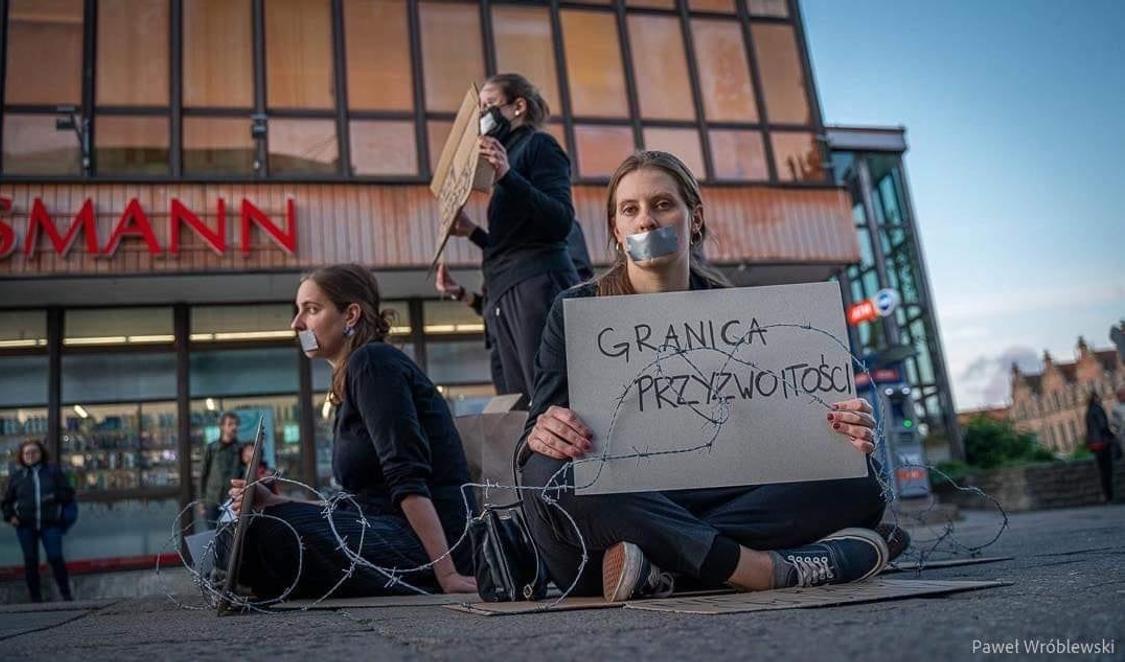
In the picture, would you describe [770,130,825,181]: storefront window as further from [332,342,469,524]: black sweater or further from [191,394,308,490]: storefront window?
[332,342,469,524]: black sweater

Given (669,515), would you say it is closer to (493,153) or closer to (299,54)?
(493,153)

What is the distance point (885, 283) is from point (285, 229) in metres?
18.8

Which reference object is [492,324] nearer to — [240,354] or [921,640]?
[921,640]

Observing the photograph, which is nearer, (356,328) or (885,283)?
(356,328)

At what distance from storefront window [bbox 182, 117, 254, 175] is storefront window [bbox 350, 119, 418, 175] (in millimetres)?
1231

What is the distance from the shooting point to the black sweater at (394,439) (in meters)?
3.09

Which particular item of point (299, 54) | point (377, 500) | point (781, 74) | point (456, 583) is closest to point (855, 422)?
point (456, 583)

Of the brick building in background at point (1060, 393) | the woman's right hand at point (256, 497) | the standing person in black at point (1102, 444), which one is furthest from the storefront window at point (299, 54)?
the brick building in background at point (1060, 393)

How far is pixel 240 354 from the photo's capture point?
11.3 meters

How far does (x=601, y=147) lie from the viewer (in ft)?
39.1

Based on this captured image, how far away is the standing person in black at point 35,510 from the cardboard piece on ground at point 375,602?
6707 mm

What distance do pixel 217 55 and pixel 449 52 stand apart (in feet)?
9.38

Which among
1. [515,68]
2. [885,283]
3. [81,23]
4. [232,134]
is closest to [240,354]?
[232,134]

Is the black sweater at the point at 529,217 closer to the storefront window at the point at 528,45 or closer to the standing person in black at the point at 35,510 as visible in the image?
the standing person in black at the point at 35,510
